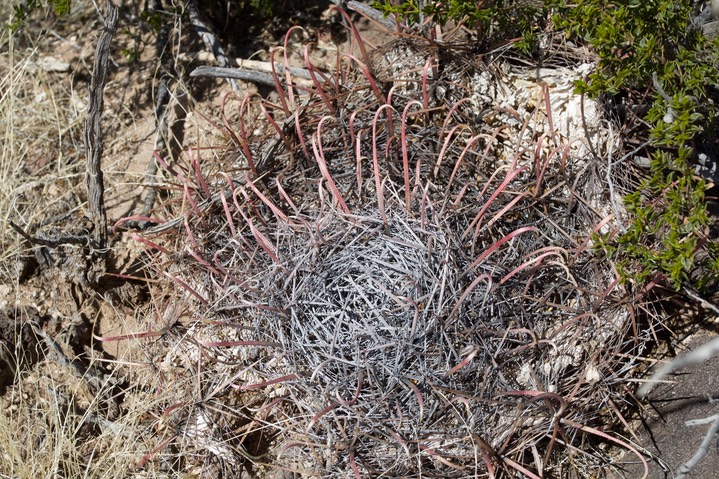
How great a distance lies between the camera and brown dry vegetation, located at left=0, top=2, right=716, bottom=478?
6.19 feet

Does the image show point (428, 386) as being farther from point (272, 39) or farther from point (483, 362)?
point (272, 39)

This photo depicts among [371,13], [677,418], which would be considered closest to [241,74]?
[371,13]

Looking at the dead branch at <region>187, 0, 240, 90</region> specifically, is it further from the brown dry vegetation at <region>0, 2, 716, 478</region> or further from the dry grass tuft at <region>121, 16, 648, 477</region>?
the dry grass tuft at <region>121, 16, 648, 477</region>

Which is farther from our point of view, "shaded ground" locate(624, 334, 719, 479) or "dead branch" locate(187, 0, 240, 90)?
"dead branch" locate(187, 0, 240, 90)

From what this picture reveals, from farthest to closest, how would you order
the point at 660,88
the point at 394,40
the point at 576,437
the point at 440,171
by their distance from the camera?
1. the point at 394,40
2. the point at 440,171
3. the point at 576,437
4. the point at 660,88

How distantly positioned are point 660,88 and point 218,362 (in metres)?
1.36

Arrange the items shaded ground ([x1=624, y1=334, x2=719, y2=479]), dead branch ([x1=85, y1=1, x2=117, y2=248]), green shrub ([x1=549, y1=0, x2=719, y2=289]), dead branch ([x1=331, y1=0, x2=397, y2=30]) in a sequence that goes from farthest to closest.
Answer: dead branch ([x1=331, y1=0, x2=397, y2=30]) < dead branch ([x1=85, y1=1, x2=117, y2=248]) < shaded ground ([x1=624, y1=334, x2=719, y2=479]) < green shrub ([x1=549, y1=0, x2=719, y2=289])

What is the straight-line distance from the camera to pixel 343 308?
1.98m

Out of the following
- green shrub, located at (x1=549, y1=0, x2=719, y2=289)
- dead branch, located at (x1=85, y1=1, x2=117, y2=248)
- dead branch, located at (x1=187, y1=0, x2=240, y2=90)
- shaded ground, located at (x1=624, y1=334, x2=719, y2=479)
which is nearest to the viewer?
green shrub, located at (x1=549, y1=0, x2=719, y2=289)

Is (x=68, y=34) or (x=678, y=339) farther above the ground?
(x=68, y=34)

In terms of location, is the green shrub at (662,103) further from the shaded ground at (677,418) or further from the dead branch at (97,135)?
the dead branch at (97,135)

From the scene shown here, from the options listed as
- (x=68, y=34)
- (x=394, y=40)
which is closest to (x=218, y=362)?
(x=394, y=40)

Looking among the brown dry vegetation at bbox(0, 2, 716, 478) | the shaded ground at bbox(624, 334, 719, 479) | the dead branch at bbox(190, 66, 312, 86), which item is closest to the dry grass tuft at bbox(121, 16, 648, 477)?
the brown dry vegetation at bbox(0, 2, 716, 478)

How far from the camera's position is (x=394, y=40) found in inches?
91.7
